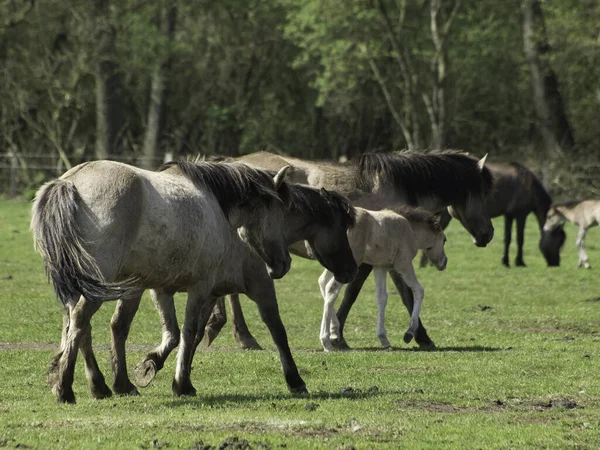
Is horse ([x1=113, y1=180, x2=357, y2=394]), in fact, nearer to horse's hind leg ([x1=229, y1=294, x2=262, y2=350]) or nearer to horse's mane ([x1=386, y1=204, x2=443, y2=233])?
horse's hind leg ([x1=229, y1=294, x2=262, y2=350])

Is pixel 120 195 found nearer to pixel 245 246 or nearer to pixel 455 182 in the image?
pixel 245 246

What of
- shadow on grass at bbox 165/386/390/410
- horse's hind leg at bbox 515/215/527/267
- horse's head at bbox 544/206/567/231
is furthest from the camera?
horse's head at bbox 544/206/567/231

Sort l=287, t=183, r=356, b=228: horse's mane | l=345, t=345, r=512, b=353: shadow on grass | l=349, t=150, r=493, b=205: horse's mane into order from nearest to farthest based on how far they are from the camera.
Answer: l=287, t=183, r=356, b=228: horse's mane → l=345, t=345, r=512, b=353: shadow on grass → l=349, t=150, r=493, b=205: horse's mane

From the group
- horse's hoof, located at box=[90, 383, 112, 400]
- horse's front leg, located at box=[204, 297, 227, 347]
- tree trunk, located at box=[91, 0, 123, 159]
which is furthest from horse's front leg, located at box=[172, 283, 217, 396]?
tree trunk, located at box=[91, 0, 123, 159]

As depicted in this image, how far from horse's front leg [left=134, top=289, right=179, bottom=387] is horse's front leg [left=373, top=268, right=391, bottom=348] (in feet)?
12.2

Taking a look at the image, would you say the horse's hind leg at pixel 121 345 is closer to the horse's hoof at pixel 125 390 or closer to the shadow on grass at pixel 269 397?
the horse's hoof at pixel 125 390

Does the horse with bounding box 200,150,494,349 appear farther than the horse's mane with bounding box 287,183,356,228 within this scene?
Yes

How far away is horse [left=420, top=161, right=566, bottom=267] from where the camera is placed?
24797mm

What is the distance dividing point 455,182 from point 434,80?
28.2 meters

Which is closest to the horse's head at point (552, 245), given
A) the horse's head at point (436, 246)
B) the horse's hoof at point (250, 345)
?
the horse's head at point (436, 246)

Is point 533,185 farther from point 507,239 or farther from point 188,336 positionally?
point 188,336

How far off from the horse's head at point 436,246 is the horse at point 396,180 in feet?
1.61

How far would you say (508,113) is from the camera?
48531 mm

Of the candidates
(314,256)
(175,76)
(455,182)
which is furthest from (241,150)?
(314,256)
